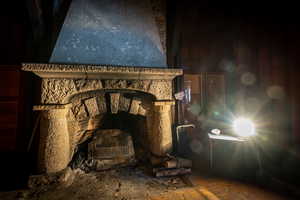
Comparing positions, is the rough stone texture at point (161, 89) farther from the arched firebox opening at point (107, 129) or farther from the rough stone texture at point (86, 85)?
the rough stone texture at point (86, 85)

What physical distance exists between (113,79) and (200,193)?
2034 millimetres

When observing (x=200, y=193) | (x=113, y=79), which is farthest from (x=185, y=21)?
(x=200, y=193)

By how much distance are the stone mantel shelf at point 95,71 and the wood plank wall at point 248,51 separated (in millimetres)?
953

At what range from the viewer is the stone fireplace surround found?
2.12 m

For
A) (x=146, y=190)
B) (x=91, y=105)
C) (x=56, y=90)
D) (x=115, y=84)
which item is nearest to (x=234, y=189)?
(x=146, y=190)

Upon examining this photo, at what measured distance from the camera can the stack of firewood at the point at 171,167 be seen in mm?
2352

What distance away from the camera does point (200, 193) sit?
6.29 feet

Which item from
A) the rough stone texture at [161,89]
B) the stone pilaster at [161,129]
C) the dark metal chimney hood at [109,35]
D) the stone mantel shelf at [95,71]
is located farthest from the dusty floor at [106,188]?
the dark metal chimney hood at [109,35]

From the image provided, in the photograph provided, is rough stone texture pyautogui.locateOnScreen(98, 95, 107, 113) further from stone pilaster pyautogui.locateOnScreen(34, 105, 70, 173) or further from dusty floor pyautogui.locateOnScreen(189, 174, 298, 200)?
dusty floor pyautogui.locateOnScreen(189, 174, 298, 200)

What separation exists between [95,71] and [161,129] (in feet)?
4.71

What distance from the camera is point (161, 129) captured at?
102 inches

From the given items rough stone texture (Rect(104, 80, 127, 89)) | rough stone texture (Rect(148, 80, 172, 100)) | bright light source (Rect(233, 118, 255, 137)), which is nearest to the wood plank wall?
bright light source (Rect(233, 118, 255, 137))

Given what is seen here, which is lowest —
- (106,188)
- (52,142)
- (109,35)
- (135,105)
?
(106,188)

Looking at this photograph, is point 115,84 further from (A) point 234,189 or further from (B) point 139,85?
(A) point 234,189
